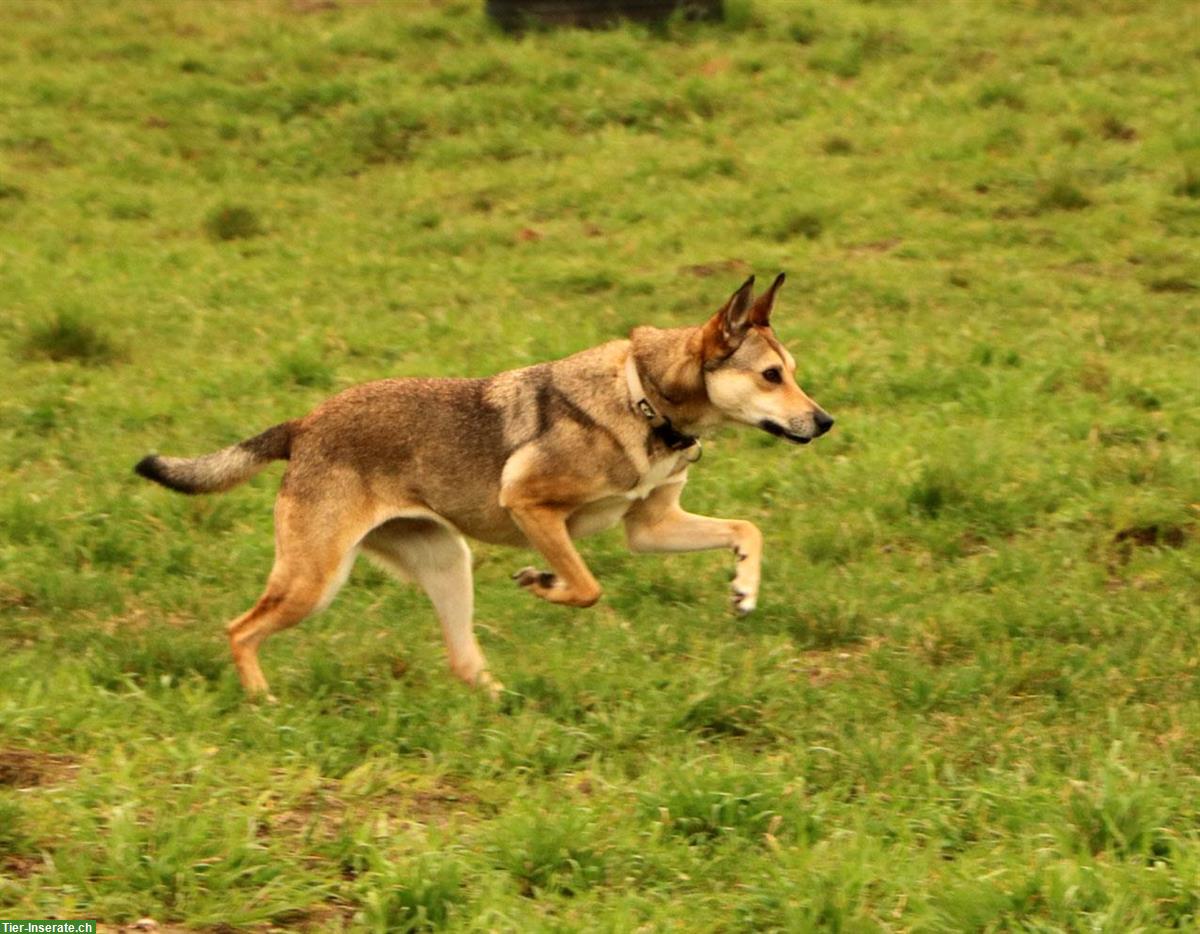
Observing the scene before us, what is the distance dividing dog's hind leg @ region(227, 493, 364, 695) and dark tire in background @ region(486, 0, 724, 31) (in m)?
10.4

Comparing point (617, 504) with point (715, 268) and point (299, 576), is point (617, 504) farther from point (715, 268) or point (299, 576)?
point (715, 268)

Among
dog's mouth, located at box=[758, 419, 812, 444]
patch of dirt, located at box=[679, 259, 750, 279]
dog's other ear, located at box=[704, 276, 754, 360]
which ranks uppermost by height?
dog's other ear, located at box=[704, 276, 754, 360]

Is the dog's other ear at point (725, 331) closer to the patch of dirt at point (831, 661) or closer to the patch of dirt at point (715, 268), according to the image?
the patch of dirt at point (831, 661)

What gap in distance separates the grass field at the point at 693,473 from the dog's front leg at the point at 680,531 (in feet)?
1.09

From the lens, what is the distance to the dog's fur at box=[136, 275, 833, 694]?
6906 millimetres

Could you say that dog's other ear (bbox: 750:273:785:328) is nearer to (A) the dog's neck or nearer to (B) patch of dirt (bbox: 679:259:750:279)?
(A) the dog's neck

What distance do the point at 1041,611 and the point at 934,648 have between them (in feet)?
1.98

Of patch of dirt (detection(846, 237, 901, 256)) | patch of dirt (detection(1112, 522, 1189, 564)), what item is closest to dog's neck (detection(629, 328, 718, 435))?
patch of dirt (detection(1112, 522, 1189, 564))

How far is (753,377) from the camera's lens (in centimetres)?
706

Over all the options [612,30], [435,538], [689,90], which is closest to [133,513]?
[435,538]

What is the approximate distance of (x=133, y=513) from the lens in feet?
28.0

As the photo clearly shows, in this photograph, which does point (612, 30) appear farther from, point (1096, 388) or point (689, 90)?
point (1096, 388)

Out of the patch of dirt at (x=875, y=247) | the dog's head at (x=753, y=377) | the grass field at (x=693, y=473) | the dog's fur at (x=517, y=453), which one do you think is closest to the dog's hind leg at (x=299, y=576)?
the dog's fur at (x=517, y=453)

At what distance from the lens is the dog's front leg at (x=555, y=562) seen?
23.0 ft
